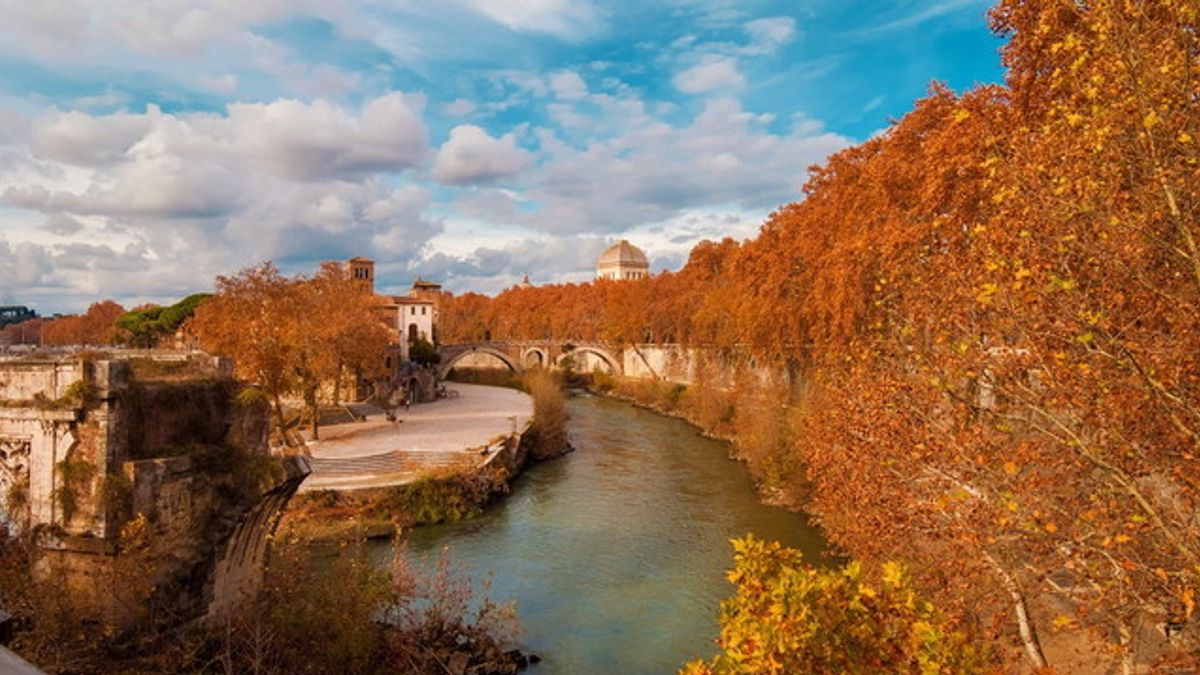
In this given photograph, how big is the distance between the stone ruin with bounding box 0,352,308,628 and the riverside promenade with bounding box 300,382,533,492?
12869 millimetres

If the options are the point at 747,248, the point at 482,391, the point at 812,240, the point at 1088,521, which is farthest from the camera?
the point at 482,391

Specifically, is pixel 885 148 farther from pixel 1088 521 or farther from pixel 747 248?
pixel 1088 521

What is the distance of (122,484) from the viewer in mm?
10656

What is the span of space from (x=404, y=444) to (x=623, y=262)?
4639 inches

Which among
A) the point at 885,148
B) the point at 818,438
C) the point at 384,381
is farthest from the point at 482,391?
the point at 818,438

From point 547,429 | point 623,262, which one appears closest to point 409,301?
point 547,429

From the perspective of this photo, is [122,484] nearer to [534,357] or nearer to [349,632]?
[349,632]

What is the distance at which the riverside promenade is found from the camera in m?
25.9

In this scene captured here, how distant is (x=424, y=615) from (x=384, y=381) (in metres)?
32.5

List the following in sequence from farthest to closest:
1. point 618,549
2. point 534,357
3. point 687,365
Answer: point 534,357
point 687,365
point 618,549

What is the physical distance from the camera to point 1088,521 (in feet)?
23.5

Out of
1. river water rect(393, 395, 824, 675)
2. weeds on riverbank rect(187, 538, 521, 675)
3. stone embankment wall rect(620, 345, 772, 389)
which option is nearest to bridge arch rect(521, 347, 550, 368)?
stone embankment wall rect(620, 345, 772, 389)

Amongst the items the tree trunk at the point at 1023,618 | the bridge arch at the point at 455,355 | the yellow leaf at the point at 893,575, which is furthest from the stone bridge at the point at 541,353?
the yellow leaf at the point at 893,575

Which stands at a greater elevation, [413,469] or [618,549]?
[413,469]
